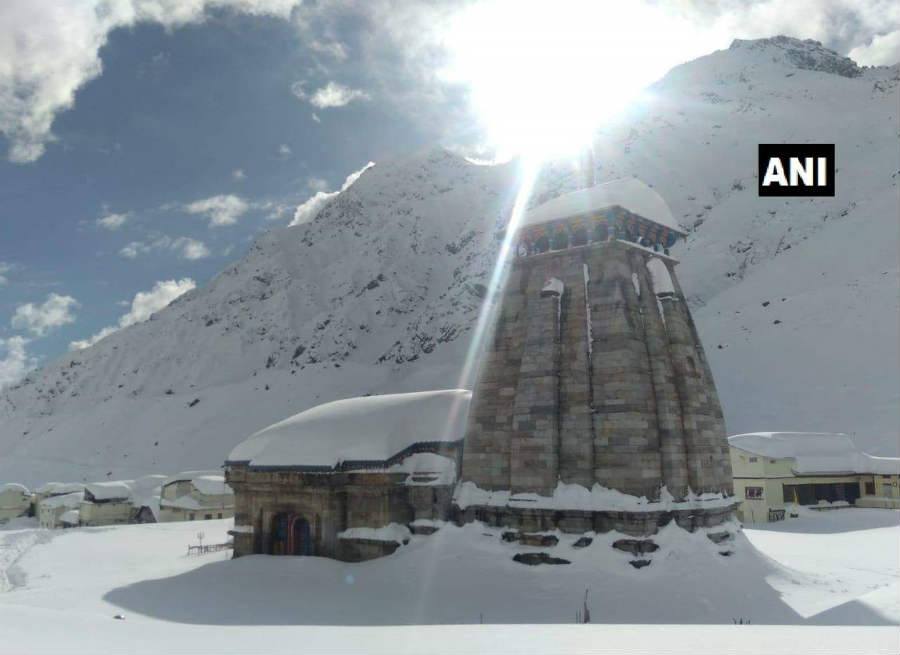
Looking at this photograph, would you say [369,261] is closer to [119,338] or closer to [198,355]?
[198,355]

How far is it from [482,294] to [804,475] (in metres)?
25.6

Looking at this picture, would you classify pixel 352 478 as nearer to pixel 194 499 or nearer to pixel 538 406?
pixel 538 406

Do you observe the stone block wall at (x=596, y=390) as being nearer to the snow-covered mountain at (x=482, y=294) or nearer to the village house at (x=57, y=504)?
the snow-covered mountain at (x=482, y=294)

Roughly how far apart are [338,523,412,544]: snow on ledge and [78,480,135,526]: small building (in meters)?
48.6

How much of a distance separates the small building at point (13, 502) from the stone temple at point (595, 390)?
7168cm

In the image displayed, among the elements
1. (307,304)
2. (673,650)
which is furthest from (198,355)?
(673,650)

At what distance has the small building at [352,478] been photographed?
24.1 meters

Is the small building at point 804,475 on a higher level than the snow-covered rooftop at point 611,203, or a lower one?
lower

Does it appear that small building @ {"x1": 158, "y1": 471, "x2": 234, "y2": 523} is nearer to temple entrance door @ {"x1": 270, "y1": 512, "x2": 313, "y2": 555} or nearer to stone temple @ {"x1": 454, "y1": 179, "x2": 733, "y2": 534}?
temple entrance door @ {"x1": 270, "y1": 512, "x2": 313, "y2": 555}

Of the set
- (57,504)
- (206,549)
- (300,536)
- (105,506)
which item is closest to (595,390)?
(300,536)

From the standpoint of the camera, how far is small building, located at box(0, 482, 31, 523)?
2921 inches

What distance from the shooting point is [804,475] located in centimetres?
4219

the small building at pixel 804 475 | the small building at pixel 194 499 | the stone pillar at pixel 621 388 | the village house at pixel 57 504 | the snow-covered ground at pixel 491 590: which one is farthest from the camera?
the village house at pixel 57 504

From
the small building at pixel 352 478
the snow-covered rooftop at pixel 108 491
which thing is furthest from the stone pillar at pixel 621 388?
the snow-covered rooftop at pixel 108 491
